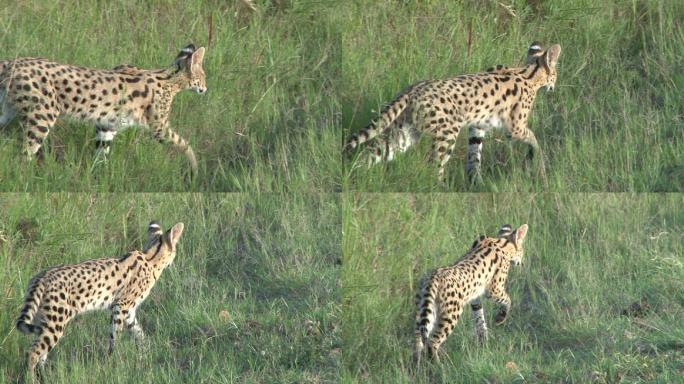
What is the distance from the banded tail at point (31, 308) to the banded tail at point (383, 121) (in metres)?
2.44

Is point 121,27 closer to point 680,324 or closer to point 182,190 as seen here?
point 182,190

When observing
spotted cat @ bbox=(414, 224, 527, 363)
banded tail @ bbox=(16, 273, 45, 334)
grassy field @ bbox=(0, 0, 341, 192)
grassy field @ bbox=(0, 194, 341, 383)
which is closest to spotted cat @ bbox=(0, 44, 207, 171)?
grassy field @ bbox=(0, 0, 341, 192)

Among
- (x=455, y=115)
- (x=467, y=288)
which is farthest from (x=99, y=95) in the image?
(x=467, y=288)

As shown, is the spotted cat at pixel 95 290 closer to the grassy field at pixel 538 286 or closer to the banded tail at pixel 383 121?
the grassy field at pixel 538 286

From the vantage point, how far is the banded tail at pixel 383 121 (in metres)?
11.0

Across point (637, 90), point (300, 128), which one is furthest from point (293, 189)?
point (637, 90)

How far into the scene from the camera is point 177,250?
12.2m

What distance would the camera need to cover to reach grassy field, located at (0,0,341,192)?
36.7 feet

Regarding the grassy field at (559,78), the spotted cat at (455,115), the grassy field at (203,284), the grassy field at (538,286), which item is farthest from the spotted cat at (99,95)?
the grassy field at (538,286)

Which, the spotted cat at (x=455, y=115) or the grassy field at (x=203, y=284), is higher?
the spotted cat at (x=455, y=115)

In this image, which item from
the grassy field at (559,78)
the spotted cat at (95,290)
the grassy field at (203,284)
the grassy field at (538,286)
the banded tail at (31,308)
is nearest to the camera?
the banded tail at (31,308)

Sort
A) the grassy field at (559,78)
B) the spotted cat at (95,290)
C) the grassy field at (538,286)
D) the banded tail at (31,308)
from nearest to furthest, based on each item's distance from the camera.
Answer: the banded tail at (31,308) → the spotted cat at (95,290) → the grassy field at (538,286) → the grassy field at (559,78)

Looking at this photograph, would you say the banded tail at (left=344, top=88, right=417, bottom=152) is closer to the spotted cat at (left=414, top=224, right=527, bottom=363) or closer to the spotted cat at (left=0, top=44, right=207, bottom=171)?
the spotted cat at (left=414, top=224, right=527, bottom=363)

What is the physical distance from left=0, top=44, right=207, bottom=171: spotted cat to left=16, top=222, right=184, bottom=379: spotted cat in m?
0.87
